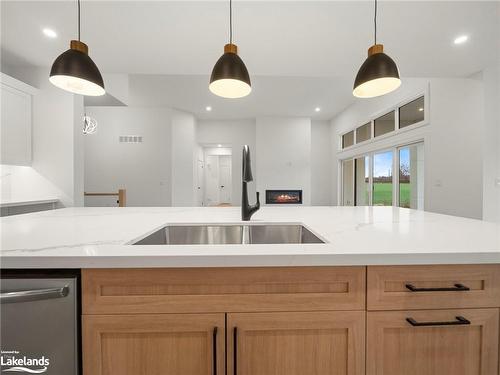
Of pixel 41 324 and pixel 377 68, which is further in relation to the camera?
pixel 377 68

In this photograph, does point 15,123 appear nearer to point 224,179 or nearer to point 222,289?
point 222,289

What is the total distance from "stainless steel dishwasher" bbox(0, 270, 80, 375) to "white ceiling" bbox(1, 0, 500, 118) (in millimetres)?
2212

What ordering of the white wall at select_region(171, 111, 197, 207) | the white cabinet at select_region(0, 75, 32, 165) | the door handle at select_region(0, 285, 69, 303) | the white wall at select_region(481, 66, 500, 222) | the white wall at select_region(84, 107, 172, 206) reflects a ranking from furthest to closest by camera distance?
the white wall at select_region(171, 111, 197, 207), the white wall at select_region(84, 107, 172, 206), the white wall at select_region(481, 66, 500, 222), the white cabinet at select_region(0, 75, 32, 165), the door handle at select_region(0, 285, 69, 303)

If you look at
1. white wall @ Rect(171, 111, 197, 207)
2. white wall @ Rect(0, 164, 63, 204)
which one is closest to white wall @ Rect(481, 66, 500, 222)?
white wall @ Rect(0, 164, 63, 204)

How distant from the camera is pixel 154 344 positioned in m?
0.72

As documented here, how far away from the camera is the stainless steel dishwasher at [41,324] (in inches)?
26.9

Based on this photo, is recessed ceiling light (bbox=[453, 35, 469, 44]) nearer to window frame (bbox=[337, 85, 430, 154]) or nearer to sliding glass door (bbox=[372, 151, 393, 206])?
window frame (bbox=[337, 85, 430, 154])

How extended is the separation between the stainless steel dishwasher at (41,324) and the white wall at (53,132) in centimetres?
289

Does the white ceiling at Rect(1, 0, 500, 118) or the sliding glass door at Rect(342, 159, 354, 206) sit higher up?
the white ceiling at Rect(1, 0, 500, 118)

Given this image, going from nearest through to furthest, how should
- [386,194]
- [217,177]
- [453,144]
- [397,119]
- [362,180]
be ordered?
[453,144] → [397,119] → [386,194] → [362,180] → [217,177]

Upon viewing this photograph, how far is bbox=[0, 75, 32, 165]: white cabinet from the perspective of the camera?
2.60m

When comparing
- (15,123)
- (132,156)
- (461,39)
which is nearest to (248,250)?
(461,39)

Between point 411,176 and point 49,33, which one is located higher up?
point 49,33

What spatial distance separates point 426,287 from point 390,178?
14.7ft
